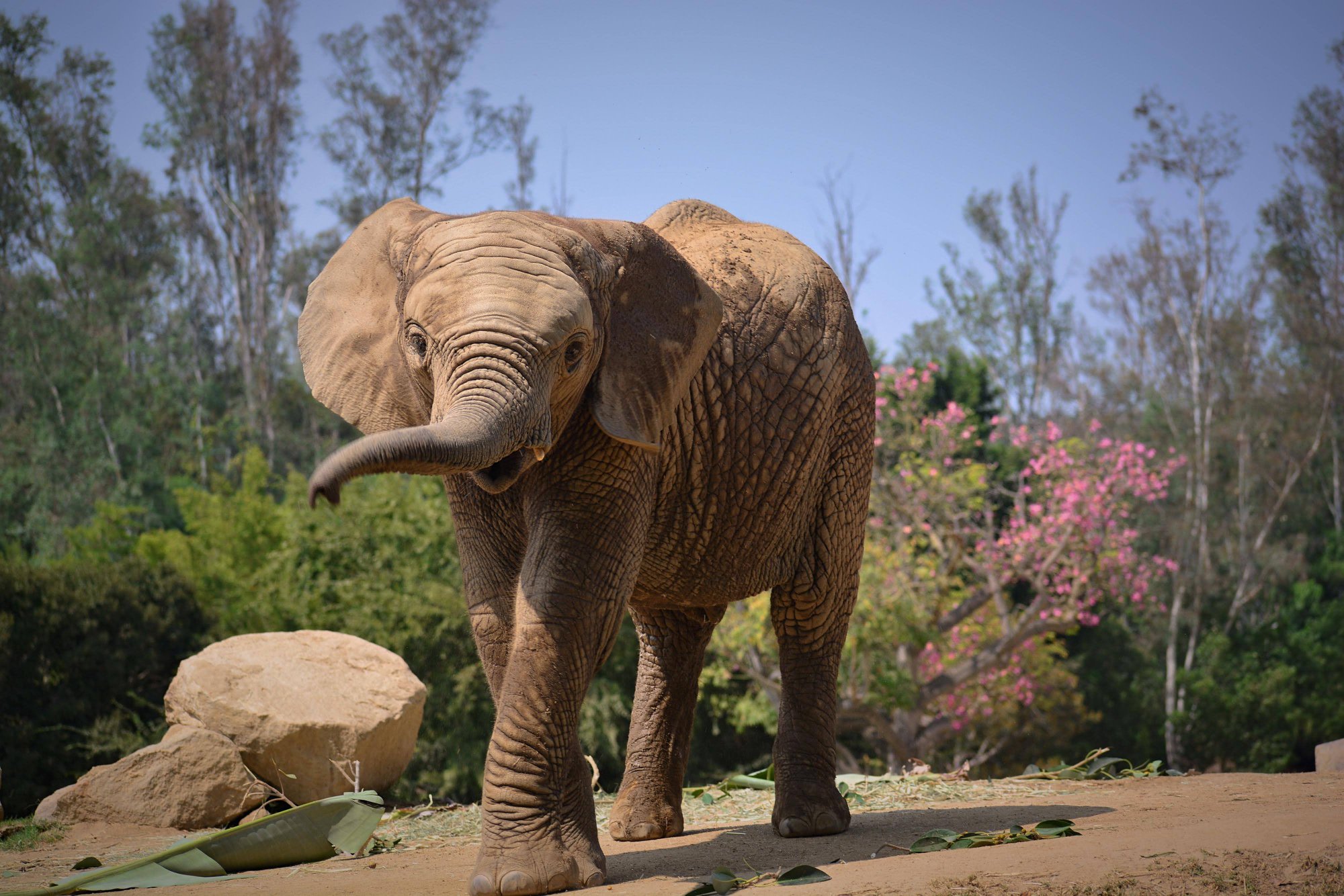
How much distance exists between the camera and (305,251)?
36688 mm

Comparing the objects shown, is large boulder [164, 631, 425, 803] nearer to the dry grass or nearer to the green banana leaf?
the dry grass

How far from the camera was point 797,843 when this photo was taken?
5.08m

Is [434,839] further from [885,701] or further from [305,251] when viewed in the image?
[305,251]

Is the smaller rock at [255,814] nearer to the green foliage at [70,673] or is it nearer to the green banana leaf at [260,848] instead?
the green banana leaf at [260,848]

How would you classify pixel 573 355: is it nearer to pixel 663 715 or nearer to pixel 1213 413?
pixel 663 715

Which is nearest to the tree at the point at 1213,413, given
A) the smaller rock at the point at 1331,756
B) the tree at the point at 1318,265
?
the tree at the point at 1318,265

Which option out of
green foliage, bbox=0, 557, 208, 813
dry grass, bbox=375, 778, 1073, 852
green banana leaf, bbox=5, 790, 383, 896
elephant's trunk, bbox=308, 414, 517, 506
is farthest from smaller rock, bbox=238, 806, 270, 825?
green foliage, bbox=0, 557, 208, 813

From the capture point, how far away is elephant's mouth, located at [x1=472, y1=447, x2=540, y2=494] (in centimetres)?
371

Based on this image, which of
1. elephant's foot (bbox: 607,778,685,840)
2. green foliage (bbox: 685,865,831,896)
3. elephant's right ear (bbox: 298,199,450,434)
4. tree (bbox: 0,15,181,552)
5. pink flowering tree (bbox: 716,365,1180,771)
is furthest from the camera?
tree (bbox: 0,15,181,552)

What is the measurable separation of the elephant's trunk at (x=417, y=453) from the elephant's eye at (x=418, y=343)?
0.50m

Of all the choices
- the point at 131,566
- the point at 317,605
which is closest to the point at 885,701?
the point at 317,605

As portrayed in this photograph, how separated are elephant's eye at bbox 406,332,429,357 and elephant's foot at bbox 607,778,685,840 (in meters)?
2.54

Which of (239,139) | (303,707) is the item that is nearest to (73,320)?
(239,139)

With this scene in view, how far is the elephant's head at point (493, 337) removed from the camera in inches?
136
